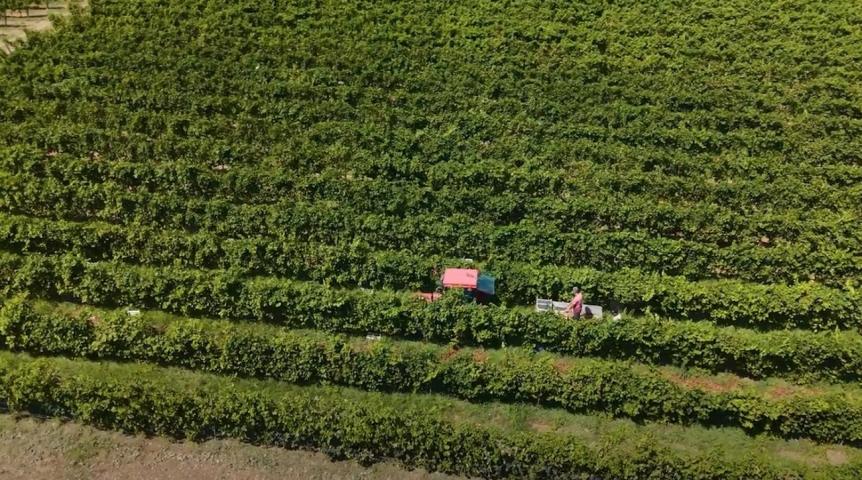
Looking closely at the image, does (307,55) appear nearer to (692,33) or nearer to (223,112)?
(223,112)

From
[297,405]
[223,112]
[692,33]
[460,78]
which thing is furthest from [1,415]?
[692,33]

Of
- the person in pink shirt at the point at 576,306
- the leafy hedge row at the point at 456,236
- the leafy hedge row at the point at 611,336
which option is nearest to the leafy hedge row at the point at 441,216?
the leafy hedge row at the point at 456,236

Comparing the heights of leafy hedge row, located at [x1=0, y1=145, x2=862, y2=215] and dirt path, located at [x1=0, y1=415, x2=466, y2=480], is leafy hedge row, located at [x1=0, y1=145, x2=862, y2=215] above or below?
above

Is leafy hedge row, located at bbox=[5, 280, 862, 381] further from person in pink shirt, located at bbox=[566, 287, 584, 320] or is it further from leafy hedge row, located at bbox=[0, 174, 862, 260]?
leafy hedge row, located at bbox=[0, 174, 862, 260]

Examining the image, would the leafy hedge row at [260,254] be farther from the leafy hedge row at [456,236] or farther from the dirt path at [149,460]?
the dirt path at [149,460]

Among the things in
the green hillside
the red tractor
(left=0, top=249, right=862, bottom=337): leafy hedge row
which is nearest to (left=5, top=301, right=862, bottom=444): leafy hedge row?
the green hillside
